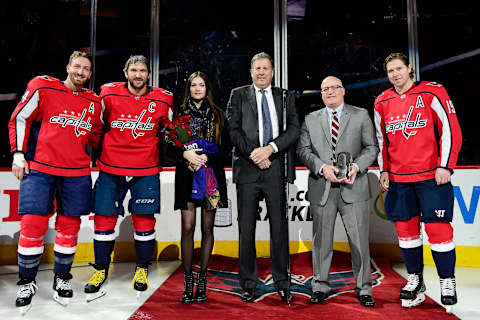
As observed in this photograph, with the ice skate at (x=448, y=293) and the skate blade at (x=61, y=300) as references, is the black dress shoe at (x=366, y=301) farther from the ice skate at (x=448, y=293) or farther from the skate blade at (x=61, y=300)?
the skate blade at (x=61, y=300)

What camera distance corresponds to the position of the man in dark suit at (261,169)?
98.0 inches

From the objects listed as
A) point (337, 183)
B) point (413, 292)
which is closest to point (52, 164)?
point (337, 183)

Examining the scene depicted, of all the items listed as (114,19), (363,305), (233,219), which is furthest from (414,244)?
(114,19)

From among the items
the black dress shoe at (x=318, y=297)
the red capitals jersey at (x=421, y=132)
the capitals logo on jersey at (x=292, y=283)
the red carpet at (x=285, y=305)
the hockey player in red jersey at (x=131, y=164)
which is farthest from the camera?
the capitals logo on jersey at (x=292, y=283)

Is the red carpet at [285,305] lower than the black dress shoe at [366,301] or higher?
lower

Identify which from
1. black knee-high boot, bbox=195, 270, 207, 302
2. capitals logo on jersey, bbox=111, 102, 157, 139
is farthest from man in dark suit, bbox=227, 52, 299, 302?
capitals logo on jersey, bbox=111, 102, 157, 139

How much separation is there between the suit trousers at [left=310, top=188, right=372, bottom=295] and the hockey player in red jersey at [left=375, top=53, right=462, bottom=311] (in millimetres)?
240

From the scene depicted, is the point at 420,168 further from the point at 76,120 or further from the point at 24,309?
the point at 24,309

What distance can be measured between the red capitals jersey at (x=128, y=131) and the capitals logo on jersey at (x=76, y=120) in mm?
116

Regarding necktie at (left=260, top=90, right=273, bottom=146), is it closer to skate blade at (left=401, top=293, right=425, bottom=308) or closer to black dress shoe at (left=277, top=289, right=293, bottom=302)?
black dress shoe at (left=277, top=289, right=293, bottom=302)

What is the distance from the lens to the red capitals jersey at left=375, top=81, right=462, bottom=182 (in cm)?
234

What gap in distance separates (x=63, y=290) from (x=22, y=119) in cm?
116

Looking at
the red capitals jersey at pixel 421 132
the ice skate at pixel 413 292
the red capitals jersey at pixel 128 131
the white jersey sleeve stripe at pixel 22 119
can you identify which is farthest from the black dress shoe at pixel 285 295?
the white jersey sleeve stripe at pixel 22 119

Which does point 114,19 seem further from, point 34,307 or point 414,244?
point 414,244
